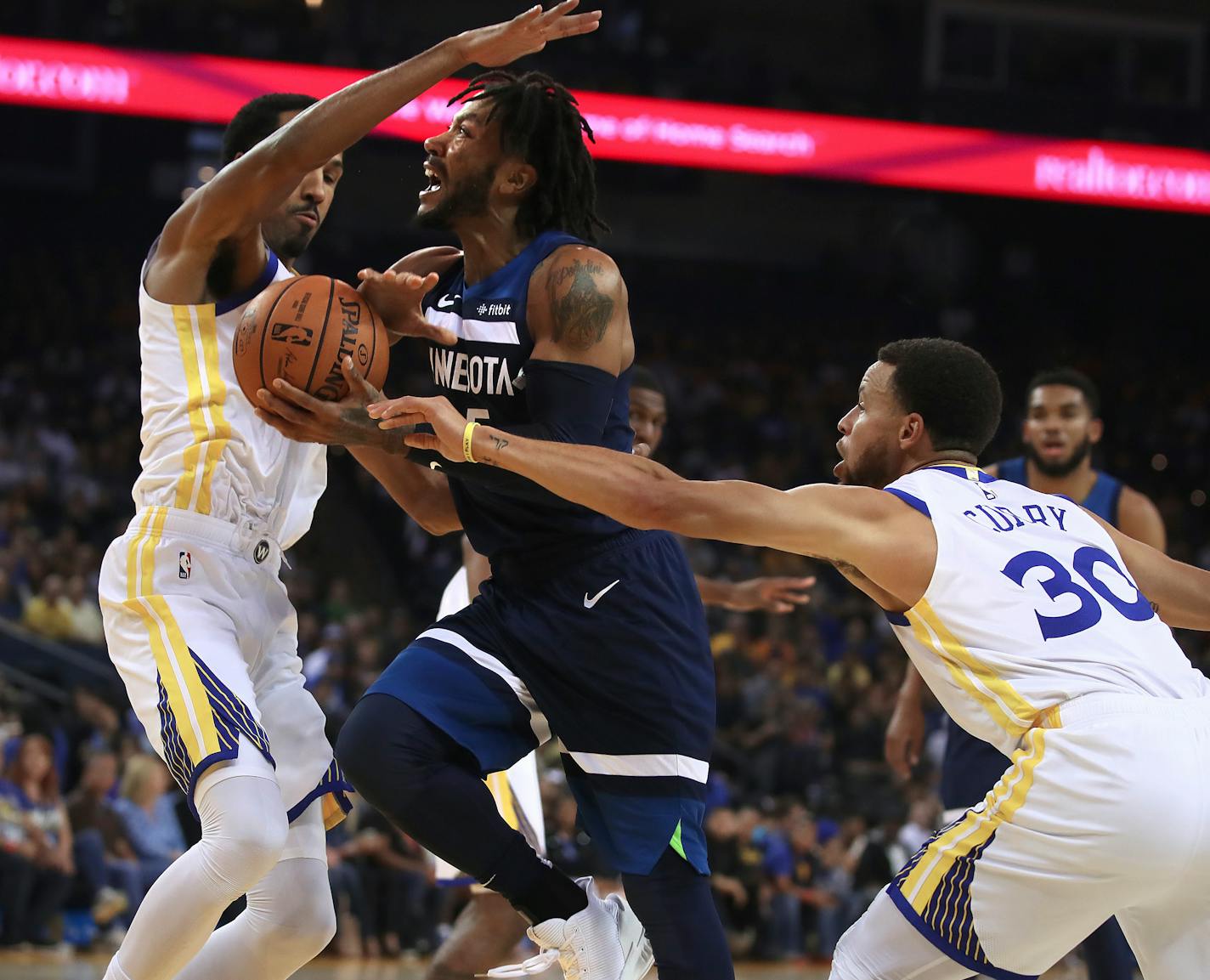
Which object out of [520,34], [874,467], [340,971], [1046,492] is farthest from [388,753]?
[340,971]

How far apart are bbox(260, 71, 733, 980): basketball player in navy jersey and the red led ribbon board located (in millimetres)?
8890

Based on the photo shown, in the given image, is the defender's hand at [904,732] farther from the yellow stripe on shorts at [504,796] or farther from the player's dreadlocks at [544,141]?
the player's dreadlocks at [544,141]

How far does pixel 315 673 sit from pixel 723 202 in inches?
494

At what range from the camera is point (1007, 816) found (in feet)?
9.78

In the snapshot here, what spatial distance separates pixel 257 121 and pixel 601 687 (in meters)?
1.87

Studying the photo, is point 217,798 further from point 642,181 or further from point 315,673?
point 642,181

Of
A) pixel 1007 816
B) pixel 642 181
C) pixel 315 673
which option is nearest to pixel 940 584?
pixel 1007 816

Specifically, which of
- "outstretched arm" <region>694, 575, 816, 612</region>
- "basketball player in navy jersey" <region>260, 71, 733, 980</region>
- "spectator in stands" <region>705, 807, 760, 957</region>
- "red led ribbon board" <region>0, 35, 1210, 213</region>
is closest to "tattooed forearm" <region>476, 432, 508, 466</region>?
"basketball player in navy jersey" <region>260, 71, 733, 980</region>

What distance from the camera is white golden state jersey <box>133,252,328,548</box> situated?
149 inches

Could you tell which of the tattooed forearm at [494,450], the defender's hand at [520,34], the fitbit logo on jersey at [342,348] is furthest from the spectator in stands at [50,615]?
the tattooed forearm at [494,450]

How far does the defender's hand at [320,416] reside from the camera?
11.0 feet

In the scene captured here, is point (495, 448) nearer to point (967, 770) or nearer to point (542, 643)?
A: point (542, 643)

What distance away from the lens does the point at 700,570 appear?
14.4 meters

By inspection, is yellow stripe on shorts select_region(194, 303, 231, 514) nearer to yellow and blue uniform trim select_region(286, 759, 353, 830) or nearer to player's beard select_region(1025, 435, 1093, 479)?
yellow and blue uniform trim select_region(286, 759, 353, 830)
